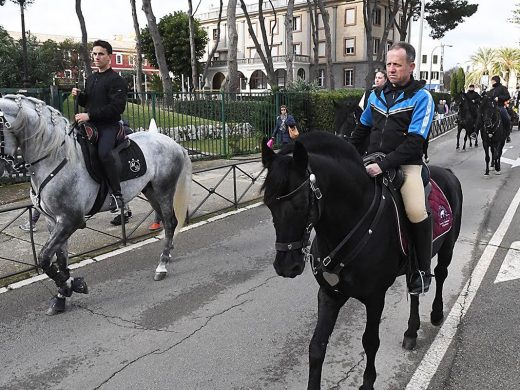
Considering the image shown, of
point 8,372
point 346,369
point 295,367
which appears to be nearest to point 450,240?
point 346,369

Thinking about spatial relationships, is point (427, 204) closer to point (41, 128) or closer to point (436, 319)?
point (436, 319)

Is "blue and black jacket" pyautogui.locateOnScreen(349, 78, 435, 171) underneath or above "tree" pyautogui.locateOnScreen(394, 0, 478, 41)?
underneath

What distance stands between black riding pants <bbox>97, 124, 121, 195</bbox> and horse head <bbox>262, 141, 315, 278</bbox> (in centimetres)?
348

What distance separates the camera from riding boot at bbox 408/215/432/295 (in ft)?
11.2

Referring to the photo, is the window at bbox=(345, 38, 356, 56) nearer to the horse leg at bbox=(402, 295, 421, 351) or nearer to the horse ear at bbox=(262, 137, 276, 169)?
the horse leg at bbox=(402, 295, 421, 351)

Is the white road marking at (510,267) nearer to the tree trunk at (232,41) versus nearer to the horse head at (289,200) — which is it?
the horse head at (289,200)

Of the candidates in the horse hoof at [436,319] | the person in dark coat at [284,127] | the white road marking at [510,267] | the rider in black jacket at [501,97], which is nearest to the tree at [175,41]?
the person in dark coat at [284,127]

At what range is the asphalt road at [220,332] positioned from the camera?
12.0ft

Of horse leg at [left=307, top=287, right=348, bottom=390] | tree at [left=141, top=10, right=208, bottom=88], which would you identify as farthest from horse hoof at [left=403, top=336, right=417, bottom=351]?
tree at [left=141, top=10, right=208, bottom=88]

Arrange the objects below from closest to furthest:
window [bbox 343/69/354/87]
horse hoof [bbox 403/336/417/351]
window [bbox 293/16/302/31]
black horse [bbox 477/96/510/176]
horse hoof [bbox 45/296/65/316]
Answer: horse hoof [bbox 403/336/417/351]
horse hoof [bbox 45/296/65/316]
black horse [bbox 477/96/510/176]
window [bbox 343/69/354/87]
window [bbox 293/16/302/31]

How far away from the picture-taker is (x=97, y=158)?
5414mm

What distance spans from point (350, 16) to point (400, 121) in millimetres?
58561

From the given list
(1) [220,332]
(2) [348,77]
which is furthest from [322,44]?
(1) [220,332]

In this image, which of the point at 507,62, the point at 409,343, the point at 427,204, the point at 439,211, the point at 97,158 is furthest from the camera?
the point at 507,62
